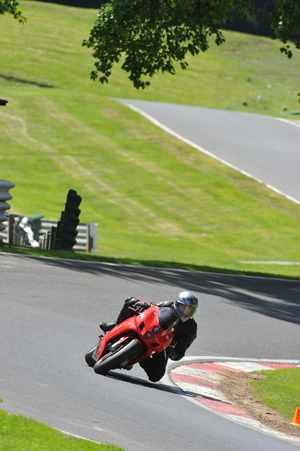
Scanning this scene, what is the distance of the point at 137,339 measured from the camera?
26.2ft

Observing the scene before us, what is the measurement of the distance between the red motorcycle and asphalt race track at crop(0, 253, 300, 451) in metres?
0.21

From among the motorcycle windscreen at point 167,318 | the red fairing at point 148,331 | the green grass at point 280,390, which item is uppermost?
the motorcycle windscreen at point 167,318

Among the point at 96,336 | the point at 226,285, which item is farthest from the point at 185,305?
the point at 226,285

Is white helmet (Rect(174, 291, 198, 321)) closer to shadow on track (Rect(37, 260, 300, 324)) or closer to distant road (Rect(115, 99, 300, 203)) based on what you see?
shadow on track (Rect(37, 260, 300, 324))

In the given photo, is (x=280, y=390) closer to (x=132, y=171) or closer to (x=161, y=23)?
(x=161, y=23)

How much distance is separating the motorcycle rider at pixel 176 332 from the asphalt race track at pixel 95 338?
21cm

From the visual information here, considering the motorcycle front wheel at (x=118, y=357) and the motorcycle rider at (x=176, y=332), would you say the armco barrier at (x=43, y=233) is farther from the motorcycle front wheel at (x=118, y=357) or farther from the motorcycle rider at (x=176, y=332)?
the motorcycle front wheel at (x=118, y=357)

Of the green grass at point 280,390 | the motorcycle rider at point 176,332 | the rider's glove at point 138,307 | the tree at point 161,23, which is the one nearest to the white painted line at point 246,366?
the green grass at point 280,390

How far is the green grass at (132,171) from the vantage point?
26344 mm

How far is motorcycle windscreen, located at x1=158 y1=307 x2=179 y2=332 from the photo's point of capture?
25.6 feet

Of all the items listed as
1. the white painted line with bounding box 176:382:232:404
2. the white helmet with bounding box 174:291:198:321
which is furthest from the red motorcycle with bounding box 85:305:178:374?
the white painted line with bounding box 176:382:232:404

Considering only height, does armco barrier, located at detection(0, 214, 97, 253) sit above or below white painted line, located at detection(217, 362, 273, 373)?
below

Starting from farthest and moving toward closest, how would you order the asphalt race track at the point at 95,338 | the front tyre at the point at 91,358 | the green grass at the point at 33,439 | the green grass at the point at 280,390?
the green grass at the point at 280,390, the front tyre at the point at 91,358, the asphalt race track at the point at 95,338, the green grass at the point at 33,439

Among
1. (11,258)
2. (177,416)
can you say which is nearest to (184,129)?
(11,258)
